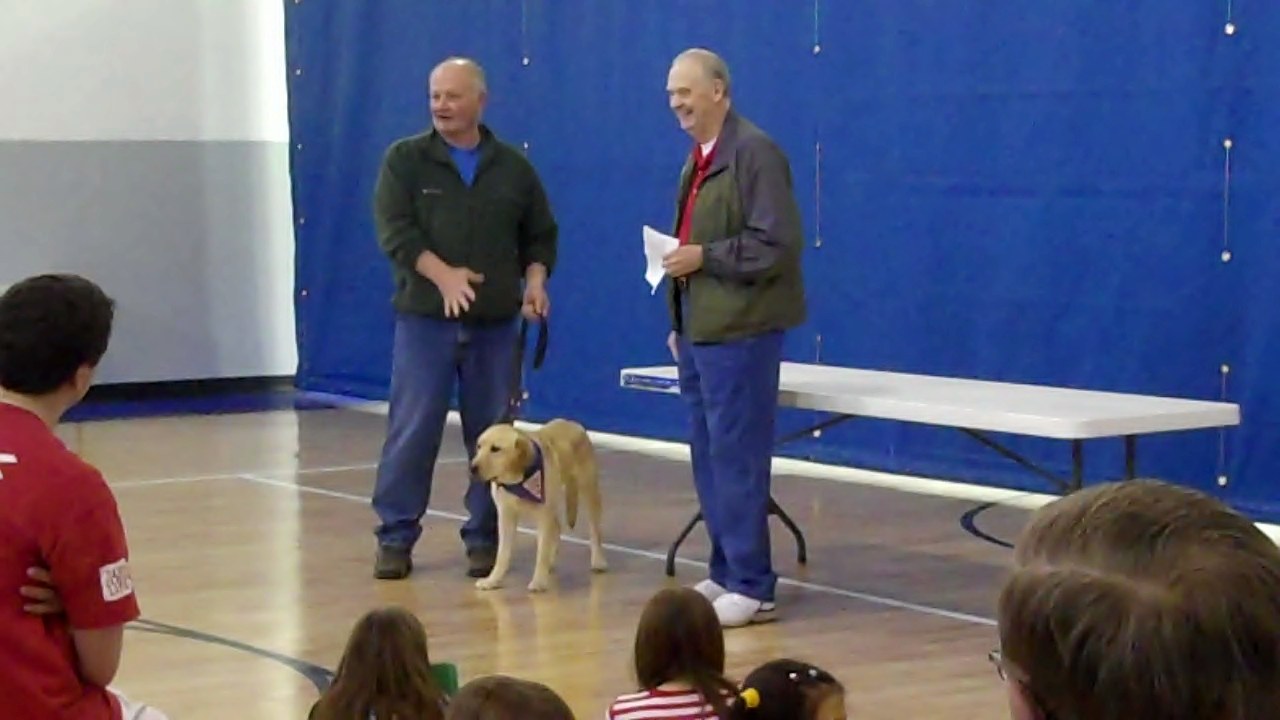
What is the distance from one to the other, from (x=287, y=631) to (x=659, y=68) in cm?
484

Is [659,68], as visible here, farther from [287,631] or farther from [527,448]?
[287,631]

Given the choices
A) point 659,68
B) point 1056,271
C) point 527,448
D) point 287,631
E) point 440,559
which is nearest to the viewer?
point 287,631

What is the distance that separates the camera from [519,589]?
649 centimetres

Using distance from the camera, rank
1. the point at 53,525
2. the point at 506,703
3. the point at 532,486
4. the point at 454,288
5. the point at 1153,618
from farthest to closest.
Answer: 1. the point at 454,288
2. the point at 532,486
3. the point at 53,525
4. the point at 506,703
5. the point at 1153,618

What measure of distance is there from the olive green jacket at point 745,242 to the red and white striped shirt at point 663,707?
2492mm

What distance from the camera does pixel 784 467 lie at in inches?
369

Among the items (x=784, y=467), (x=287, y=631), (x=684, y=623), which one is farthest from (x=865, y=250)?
(x=684, y=623)

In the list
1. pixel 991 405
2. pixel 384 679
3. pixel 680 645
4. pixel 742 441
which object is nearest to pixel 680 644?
pixel 680 645

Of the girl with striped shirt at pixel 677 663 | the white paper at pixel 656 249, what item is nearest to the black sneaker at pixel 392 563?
the white paper at pixel 656 249

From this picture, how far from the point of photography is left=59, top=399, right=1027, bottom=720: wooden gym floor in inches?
207

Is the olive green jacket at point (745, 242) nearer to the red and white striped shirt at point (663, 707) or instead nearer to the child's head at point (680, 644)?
the child's head at point (680, 644)

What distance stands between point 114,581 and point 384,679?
0.52m

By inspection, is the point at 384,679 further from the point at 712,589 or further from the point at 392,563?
→ the point at 392,563

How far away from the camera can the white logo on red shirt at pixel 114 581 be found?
107 inches
